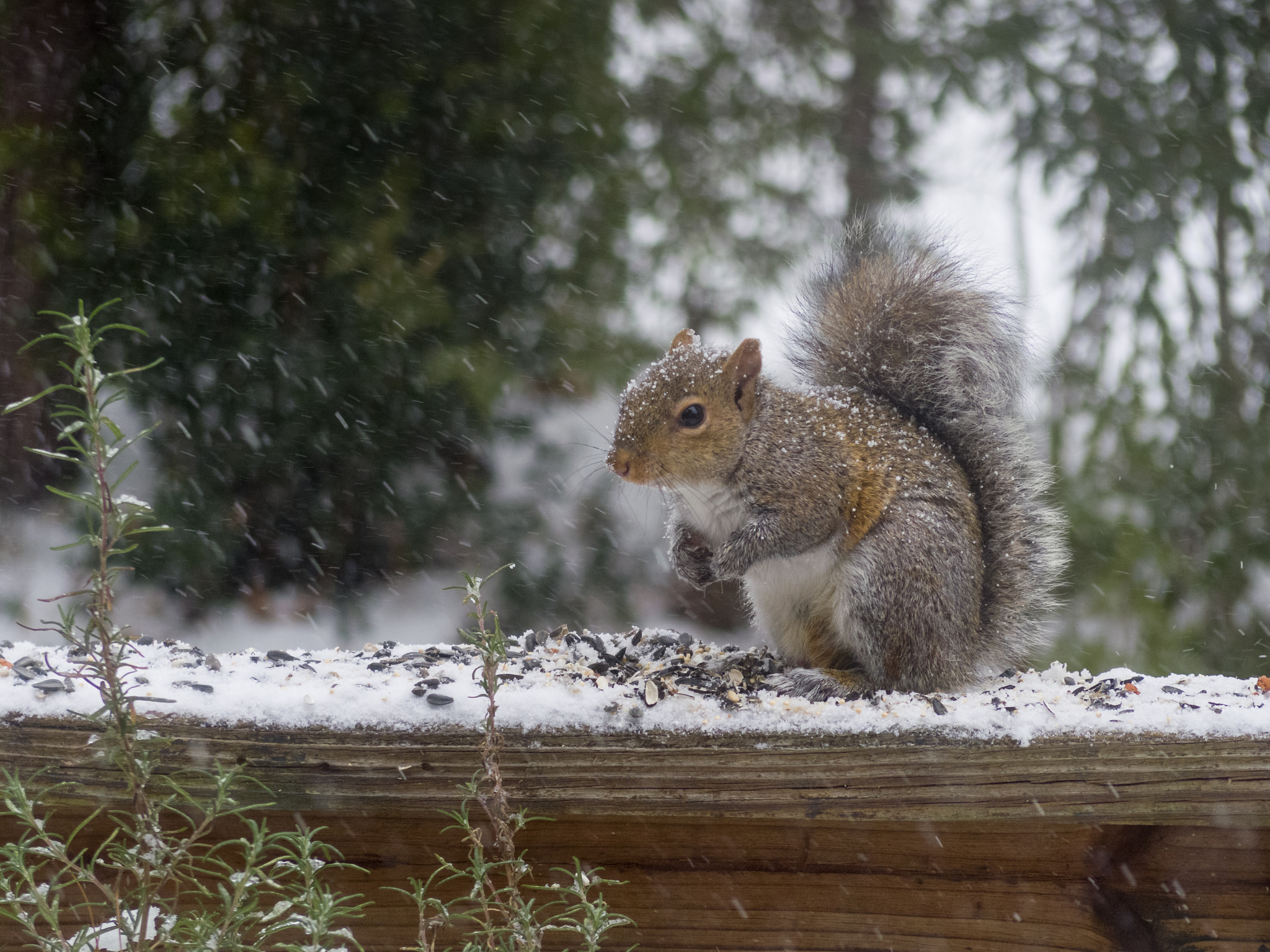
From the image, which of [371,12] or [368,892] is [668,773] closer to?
[368,892]

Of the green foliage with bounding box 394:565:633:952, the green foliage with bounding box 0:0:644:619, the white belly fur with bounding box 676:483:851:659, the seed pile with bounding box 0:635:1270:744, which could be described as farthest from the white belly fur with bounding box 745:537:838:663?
the green foliage with bounding box 0:0:644:619

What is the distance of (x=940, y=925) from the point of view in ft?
2.95

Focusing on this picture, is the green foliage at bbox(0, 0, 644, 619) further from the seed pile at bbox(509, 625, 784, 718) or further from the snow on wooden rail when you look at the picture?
the snow on wooden rail

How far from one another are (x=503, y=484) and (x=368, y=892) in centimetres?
138

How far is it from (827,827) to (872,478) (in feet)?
1.45

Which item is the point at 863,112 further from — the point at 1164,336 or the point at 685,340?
the point at 685,340

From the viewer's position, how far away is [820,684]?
113 cm

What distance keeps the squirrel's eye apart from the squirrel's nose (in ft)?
0.27

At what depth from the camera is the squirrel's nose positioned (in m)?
1.21

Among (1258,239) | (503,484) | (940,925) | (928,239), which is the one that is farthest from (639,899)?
(1258,239)

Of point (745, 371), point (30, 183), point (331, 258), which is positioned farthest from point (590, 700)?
A: point (30, 183)

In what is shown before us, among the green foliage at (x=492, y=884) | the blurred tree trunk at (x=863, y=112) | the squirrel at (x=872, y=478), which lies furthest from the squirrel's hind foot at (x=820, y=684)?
the blurred tree trunk at (x=863, y=112)

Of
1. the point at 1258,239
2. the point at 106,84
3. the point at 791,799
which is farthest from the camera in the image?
the point at 1258,239

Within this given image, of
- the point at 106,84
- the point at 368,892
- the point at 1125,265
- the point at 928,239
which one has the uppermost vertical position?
the point at 106,84
